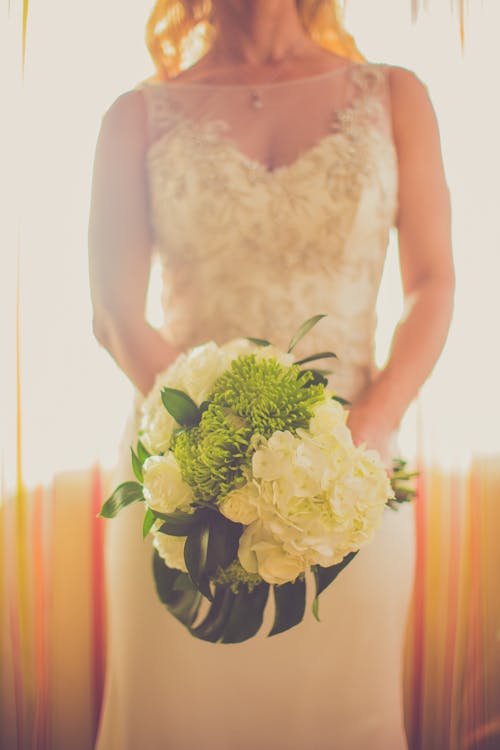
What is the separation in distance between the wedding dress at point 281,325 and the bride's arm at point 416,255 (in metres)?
0.03

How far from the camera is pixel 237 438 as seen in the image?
0.65 metres

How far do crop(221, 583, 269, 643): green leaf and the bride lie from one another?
1.00 feet

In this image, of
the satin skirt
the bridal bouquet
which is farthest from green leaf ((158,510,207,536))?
the satin skirt

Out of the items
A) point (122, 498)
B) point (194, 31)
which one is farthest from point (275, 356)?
point (194, 31)

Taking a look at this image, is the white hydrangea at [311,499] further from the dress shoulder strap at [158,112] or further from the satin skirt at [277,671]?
the dress shoulder strap at [158,112]

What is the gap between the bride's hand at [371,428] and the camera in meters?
0.95

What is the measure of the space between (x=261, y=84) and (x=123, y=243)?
0.39 m

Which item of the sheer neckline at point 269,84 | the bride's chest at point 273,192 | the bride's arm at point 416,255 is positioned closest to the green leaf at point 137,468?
the bride's arm at point 416,255

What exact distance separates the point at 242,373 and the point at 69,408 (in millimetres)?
1191

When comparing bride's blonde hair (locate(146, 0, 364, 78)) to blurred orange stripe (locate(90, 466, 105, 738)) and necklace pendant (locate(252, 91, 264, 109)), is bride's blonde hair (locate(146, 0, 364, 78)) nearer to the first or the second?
necklace pendant (locate(252, 91, 264, 109))

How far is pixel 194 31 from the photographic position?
1.34 m

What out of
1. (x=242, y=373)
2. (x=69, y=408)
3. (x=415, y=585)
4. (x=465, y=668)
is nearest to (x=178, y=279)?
(x=242, y=373)

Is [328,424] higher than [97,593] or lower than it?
higher

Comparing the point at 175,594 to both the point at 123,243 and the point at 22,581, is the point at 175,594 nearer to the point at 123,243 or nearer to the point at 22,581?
the point at 123,243
